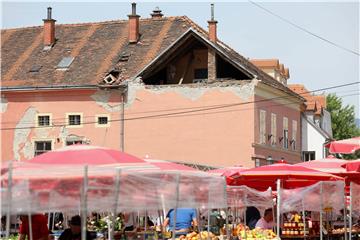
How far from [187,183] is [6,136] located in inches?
1517

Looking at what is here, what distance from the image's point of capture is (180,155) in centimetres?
5009

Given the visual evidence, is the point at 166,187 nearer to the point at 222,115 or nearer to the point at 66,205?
the point at 66,205

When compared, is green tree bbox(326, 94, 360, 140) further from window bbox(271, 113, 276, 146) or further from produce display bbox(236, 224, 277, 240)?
produce display bbox(236, 224, 277, 240)

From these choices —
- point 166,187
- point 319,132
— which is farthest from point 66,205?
point 319,132

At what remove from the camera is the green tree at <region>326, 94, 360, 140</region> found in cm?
8350

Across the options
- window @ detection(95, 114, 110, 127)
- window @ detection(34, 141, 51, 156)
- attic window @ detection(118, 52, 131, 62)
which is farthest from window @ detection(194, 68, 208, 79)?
window @ detection(34, 141, 51, 156)

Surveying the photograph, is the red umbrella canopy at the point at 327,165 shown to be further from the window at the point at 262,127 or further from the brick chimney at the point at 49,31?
the brick chimney at the point at 49,31

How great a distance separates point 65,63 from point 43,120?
3319 mm

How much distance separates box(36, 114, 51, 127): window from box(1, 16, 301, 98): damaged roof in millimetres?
1669

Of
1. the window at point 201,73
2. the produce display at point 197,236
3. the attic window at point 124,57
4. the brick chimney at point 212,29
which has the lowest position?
the produce display at point 197,236

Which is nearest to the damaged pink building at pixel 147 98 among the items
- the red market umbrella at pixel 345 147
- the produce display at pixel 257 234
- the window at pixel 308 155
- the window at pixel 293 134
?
the window at pixel 293 134

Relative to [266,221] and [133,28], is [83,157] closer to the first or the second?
[266,221]

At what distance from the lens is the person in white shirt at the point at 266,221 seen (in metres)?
23.0

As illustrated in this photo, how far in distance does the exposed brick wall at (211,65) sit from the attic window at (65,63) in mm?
8239
